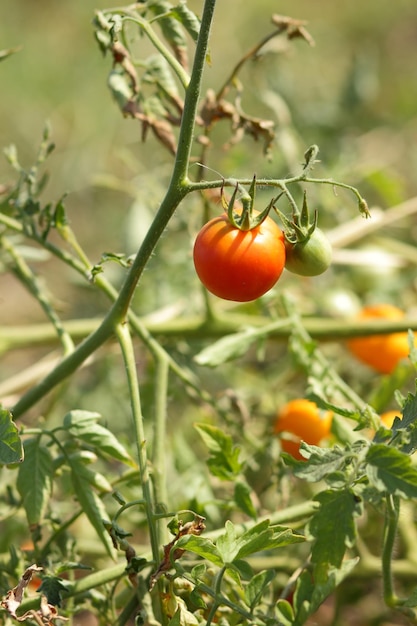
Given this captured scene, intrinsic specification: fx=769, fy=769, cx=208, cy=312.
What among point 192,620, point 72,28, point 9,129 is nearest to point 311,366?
point 192,620

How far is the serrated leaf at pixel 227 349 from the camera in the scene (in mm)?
1132

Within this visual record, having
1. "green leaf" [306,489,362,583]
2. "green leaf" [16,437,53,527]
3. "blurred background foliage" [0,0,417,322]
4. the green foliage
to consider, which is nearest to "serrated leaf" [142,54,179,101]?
the green foliage

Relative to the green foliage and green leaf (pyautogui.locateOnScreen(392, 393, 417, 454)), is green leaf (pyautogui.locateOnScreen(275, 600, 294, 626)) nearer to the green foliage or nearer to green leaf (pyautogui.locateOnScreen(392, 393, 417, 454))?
the green foliage

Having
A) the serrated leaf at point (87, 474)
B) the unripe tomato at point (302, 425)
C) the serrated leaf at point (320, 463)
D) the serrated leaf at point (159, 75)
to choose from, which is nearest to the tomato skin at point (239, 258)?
the serrated leaf at point (320, 463)

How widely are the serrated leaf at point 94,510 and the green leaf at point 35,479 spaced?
0.04 m

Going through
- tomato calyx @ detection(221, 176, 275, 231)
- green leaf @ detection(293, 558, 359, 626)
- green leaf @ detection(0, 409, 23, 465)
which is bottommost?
green leaf @ detection(293, 558, 359, 626)

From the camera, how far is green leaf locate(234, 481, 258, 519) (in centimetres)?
90

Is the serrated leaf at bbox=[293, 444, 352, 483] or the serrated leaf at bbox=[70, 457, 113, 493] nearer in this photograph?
the serrated leaf at bbox=[293, 444, 352, 483]

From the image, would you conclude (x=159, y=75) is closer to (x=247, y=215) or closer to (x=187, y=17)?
(x=187, y=17)

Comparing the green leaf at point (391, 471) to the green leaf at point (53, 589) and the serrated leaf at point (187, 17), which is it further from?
the serrated leaf at point (187, 17)

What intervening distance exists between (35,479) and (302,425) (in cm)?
54

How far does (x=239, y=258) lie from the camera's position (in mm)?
703

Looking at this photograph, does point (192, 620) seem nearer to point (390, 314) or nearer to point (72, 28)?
point (390, 314)

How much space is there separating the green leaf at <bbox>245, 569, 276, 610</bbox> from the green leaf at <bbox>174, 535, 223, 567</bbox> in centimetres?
5
